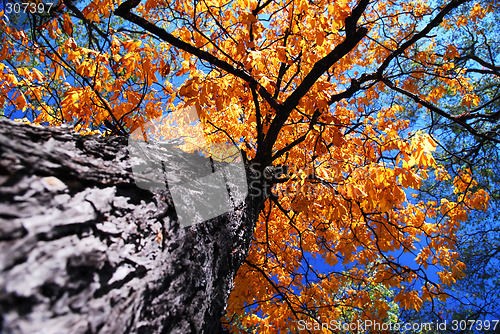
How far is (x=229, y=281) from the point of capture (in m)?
1.51

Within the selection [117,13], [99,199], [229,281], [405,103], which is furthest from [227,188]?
[405,103]

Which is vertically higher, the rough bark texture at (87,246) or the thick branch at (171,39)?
the thick branch at (171,39)

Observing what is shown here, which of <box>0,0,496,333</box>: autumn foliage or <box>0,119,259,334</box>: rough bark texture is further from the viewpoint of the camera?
<box>0,0,496,333</box>: autumn foliage

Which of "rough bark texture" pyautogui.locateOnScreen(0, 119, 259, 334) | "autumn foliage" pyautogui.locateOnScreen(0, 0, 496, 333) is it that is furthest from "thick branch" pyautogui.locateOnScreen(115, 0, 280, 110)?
"rough bark texture" pyautogui.locateOnScreen(0, 119, 259, 334)

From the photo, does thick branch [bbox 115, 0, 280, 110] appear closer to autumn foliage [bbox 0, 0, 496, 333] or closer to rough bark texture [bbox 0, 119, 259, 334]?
autumn foliage [bbox 0, 0, 496, 333]

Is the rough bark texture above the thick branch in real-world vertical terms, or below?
below

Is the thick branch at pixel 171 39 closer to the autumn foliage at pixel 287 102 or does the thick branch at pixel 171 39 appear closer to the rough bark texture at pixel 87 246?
the autumn foliage at pixel 287 102

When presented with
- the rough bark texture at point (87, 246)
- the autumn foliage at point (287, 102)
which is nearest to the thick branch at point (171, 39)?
the autumn foliage at point (287, 102)

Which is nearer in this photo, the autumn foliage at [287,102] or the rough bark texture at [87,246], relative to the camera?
the rough bark texture at [87,246]

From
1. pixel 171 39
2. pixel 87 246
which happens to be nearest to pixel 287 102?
pixel 171 39

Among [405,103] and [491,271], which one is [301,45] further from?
[491,271]

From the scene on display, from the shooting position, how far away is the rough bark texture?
499 mm

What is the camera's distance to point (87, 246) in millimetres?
646

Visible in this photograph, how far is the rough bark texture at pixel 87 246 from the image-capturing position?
0.50m
